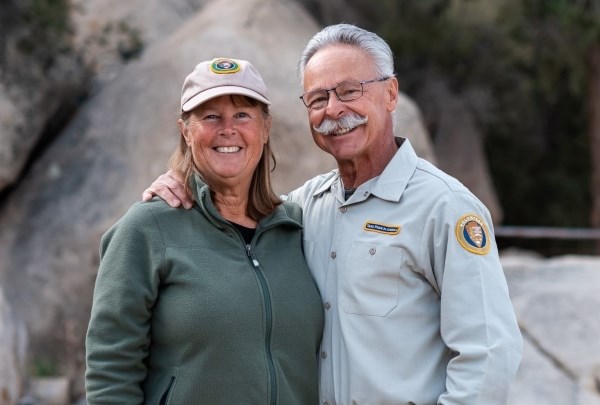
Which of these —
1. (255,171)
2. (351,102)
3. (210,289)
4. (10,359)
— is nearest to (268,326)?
(210,289)

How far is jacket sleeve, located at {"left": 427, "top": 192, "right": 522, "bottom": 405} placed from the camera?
2.89m

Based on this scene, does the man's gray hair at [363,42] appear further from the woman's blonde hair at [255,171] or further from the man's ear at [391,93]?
the woman's blonde hair at [255,171]

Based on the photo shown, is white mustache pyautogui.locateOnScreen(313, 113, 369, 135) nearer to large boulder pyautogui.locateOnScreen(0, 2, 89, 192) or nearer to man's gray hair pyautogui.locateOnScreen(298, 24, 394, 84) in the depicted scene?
man's gray hair pyautogui.locateOnScreen(298, 24, 394, 84)

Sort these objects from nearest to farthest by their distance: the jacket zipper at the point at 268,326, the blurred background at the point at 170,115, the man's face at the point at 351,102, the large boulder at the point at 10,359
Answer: the jacket zipper at the point at 268,326 < the man's face at the point at 351,102 < the large boulder at the point at 10,359 < the blurred background at the point at 170,115

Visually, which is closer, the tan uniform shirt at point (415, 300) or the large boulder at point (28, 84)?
the tan uniform shirt at point (415, 300)

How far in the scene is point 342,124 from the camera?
130 inches

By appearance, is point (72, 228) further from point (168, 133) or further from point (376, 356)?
point (376, 356)

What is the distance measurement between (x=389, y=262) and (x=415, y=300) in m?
0.15

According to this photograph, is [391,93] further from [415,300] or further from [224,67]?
[415,300]

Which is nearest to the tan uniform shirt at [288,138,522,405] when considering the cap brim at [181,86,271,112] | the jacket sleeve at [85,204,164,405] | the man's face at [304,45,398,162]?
the man's face at [304,45,398,162]

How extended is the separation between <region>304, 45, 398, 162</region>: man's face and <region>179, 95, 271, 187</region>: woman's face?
27 cm

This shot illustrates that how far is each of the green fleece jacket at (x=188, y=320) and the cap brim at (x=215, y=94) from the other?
11.3 inches

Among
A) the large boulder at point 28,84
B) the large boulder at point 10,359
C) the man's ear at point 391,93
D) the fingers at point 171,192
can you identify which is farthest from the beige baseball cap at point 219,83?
the large boulder at point 28,84

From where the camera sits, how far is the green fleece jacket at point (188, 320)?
2.90 meters
